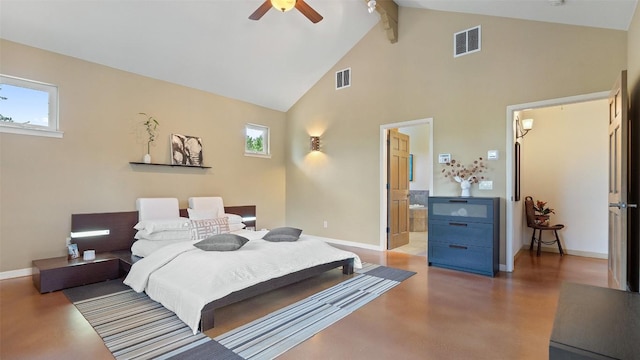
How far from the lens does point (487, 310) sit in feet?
9.34

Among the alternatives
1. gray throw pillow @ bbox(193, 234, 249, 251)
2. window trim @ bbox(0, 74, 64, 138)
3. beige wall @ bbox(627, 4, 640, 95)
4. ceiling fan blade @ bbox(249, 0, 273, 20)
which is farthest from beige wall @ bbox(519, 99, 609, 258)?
window trim @ bbox(0, 74, 64, 138)

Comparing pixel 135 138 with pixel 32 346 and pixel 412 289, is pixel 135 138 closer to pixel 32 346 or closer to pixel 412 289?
pixel 32 346

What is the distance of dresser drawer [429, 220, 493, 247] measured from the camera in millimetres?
3916

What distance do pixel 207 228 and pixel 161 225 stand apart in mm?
766

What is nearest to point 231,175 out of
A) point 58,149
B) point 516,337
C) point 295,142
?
point 295,142

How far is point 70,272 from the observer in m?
3.40

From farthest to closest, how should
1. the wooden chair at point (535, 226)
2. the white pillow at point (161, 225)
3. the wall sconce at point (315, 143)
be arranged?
the wall sconce at point (315, 143)
the wooden chair at point (535, 226)
the white pillow at point (161, 225)

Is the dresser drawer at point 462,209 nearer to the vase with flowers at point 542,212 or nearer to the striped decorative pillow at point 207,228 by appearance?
the vase with flowers at point 542,212

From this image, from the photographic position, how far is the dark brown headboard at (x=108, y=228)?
13.5ft

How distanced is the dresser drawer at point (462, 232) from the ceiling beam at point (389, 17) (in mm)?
3156

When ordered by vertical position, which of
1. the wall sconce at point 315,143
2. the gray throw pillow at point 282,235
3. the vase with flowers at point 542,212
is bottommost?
the gray throw pillow at point 282,235

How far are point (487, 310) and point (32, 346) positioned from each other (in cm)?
368

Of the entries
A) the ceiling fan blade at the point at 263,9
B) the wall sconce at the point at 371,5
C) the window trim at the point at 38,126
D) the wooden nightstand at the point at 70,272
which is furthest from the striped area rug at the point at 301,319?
the window trim at the point at 38,126

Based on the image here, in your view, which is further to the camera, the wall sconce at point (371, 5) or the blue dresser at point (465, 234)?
the blue dresser at point (465, 234)
